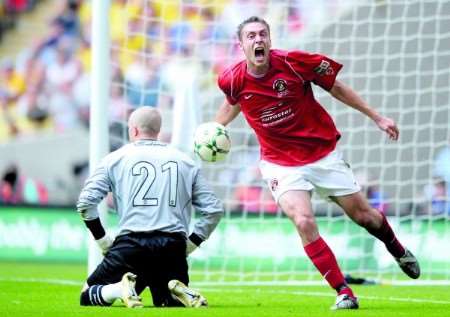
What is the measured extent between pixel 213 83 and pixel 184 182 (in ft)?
27.1

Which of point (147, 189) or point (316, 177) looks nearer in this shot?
point (147, 189)

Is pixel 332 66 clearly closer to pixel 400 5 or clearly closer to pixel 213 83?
pixel 400 5

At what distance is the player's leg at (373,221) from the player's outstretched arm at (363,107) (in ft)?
1.87

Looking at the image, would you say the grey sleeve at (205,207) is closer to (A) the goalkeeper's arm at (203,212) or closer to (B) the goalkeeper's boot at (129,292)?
(A) the goalkeeper's arm at (203,212)

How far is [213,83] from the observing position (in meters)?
14.5

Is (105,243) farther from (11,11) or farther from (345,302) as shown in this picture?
(11,11)

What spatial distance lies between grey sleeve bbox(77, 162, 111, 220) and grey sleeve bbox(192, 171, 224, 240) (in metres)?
0.53

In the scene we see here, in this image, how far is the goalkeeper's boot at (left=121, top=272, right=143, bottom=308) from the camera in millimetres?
5926

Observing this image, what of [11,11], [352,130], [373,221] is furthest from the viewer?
[11,11]

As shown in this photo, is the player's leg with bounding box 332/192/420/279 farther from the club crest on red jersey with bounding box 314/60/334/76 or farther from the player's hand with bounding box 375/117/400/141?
the club crest on red jersey with bounding box 314/60/334/76

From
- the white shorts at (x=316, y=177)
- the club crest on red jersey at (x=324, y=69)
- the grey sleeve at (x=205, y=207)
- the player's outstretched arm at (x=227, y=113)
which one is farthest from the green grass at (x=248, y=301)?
the club crest on red jersey at (x=324, y=69)

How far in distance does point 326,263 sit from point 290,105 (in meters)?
1.05

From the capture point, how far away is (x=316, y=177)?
678 cm

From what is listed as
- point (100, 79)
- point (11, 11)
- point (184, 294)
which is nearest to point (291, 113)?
point (184, 294)
